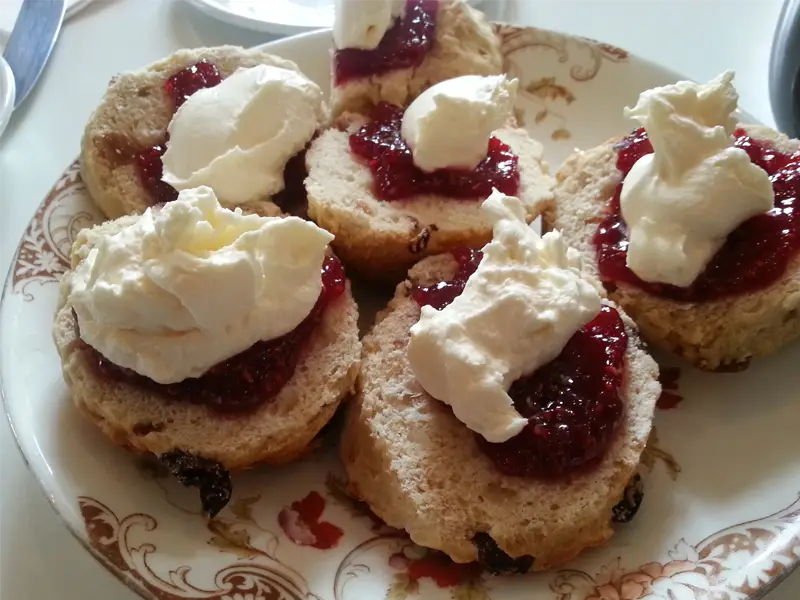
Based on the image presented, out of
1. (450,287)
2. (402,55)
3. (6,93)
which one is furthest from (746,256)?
(6,93)

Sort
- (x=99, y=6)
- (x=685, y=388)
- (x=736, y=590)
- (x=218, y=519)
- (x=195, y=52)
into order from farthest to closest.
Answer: (x=99, y=6), (x=195, y=52), (x=685, y=388), (x=218, y=519), (x=736, y=590)

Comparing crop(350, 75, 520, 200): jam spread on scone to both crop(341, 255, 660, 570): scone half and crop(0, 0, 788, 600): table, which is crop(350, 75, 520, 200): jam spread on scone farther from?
Answer: crop(0, 0, 788, 600): table

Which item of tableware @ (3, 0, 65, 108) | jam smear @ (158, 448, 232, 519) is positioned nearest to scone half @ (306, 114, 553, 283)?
jam smear @ (158, 448, 232, 519)

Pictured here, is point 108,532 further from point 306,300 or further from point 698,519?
point 698,519

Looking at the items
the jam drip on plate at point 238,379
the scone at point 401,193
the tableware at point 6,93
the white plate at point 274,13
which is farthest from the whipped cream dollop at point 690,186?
the tableware at point 6,93

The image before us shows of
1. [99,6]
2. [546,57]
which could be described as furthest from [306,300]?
[99,6]

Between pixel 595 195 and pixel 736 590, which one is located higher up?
pixel 595 195
